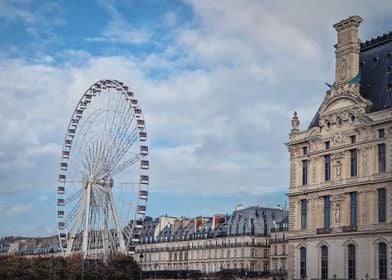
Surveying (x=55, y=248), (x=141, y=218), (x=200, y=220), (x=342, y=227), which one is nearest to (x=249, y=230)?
(x=200, y=220)

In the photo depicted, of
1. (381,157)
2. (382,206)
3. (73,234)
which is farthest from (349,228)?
(73,234)

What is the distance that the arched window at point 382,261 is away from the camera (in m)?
65.2

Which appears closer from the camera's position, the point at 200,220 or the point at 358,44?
the point at 358,44

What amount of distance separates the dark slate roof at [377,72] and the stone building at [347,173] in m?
0.11

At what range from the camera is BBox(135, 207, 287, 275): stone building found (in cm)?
11669

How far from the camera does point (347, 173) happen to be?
70312mm

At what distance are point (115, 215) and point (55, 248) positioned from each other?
10951cm

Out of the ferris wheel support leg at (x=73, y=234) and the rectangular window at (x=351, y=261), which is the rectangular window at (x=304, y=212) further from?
the ferris wheel support leg at (x=73, y=234)

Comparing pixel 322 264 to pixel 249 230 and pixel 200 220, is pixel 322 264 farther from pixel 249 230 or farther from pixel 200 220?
pixel 200 220

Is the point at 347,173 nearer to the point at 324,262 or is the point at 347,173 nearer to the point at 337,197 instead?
the point at 337,197

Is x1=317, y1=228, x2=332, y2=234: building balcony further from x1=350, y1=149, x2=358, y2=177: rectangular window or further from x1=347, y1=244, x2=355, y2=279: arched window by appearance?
x1=350, y1=149, x2=358, y2=177: rectangular window

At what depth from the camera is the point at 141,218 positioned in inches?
3169

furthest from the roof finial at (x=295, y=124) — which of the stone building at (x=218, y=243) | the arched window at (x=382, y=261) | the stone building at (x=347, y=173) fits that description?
the stone building at (x=218, y=243)

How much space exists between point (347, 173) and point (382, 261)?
9268mm
